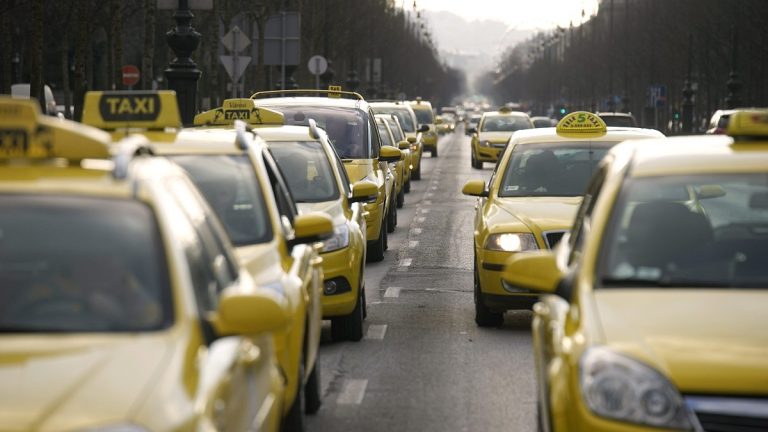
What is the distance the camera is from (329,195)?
13539 millimetres

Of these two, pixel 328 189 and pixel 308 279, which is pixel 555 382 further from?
pixel 328 189

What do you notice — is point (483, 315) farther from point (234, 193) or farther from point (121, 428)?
point (121, 428)

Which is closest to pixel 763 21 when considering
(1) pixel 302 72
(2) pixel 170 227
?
(1) pixel 302 72

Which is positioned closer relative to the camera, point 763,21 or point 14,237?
point 14,237

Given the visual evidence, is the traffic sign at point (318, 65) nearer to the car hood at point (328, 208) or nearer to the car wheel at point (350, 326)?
the car hood at point (328, 208)

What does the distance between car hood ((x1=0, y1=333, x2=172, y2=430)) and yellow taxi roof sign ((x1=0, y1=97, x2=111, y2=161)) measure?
2.97 ft

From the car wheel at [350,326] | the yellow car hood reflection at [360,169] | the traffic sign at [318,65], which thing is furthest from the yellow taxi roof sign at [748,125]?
the traffic sign at [318,65]

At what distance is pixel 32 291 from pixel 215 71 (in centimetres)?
4538

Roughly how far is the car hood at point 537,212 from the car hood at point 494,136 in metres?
34.3

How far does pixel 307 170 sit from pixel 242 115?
1.06 m

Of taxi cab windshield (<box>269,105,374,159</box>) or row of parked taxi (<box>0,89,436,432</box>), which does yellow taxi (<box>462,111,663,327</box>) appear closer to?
taxi cab windshield (<box>269,105,374,159</box>)

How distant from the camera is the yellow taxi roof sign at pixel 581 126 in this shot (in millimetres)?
14562

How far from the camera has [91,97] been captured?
970 centimetres

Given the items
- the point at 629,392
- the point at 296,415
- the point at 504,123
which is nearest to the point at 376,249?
the point at 296,415
